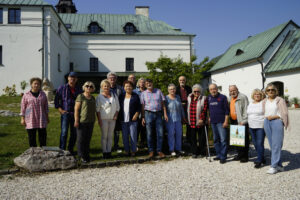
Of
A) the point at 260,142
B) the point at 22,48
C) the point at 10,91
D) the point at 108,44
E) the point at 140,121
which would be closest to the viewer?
the point at 260,142

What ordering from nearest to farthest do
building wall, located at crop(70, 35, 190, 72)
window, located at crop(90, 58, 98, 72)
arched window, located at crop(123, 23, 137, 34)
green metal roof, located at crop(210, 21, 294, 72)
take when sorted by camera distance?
green metal roof, located at crop(210, 21, 294, 72) < building wall, located at crop(70, 35, 190, 72) < window, located at crop(90, 58, 98, 72) < arched window, located at crop(123, 23, 137, 34)

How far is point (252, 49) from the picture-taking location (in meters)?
24.9

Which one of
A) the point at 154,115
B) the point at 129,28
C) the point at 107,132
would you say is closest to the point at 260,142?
the point at 154,115

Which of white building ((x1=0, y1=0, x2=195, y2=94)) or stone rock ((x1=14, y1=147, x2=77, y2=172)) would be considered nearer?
stone rock ((x1=14, y1=147, x2=77, y2=172))

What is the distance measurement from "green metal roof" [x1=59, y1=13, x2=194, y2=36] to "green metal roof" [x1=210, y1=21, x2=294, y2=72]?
6.68m

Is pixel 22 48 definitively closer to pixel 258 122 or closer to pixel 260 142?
pixel 258 122

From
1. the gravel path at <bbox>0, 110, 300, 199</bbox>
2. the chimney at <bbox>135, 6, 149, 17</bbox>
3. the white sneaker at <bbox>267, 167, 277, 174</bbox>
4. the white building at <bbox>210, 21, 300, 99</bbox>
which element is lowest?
the gravel path at <bbox>0, 110, 300, 199</bbox>

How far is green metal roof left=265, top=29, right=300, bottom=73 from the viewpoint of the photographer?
1972 cm

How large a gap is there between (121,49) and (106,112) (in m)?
26.8

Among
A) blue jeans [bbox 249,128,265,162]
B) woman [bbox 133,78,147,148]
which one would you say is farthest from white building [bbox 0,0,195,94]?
blue jeans [bbox 249,128,265,162]

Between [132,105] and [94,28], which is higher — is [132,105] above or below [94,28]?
below

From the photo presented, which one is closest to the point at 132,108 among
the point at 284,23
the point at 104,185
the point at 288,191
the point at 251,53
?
the point at 104,185

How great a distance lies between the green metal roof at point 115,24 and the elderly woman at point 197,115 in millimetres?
26479

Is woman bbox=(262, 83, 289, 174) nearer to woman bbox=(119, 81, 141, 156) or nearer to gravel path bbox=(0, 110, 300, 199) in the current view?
gravel path bbox=(0, 110, 300, 199)
